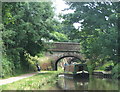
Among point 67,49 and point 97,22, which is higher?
point 97,22

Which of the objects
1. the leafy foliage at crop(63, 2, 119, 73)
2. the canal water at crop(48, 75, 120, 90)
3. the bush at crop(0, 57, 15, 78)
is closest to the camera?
the canal water at crop(48, 75, 120, 90)

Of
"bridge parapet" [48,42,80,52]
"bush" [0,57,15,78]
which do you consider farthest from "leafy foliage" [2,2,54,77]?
"bridge parapet" [48,42,80,52]

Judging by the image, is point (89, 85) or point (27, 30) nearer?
point (89, 85)

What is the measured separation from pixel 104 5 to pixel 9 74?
1035 centimetres

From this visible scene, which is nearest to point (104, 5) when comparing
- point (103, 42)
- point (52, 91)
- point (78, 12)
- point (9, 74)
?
point (78, 12)

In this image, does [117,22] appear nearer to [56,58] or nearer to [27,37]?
[27,37]

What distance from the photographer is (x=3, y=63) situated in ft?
48.5

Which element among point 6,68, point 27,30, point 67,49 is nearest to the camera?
point 6,68

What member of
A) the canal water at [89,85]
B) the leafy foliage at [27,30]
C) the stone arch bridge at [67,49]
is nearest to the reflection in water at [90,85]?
the canal water at [89,85]

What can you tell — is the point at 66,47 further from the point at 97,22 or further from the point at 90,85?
the point at 90,85

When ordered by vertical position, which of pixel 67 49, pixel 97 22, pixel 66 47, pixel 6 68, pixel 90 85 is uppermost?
pixel 97 22

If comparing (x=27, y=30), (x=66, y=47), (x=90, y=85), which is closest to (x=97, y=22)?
(x=27, y=30)

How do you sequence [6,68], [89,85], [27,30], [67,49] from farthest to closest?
[67,49] → [27,30] → [6,68] → [89,85]

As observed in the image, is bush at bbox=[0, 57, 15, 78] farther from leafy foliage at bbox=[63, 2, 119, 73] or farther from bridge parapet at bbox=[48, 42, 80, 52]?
bridge parapet at bbox=[48, 42, 80, 52]
